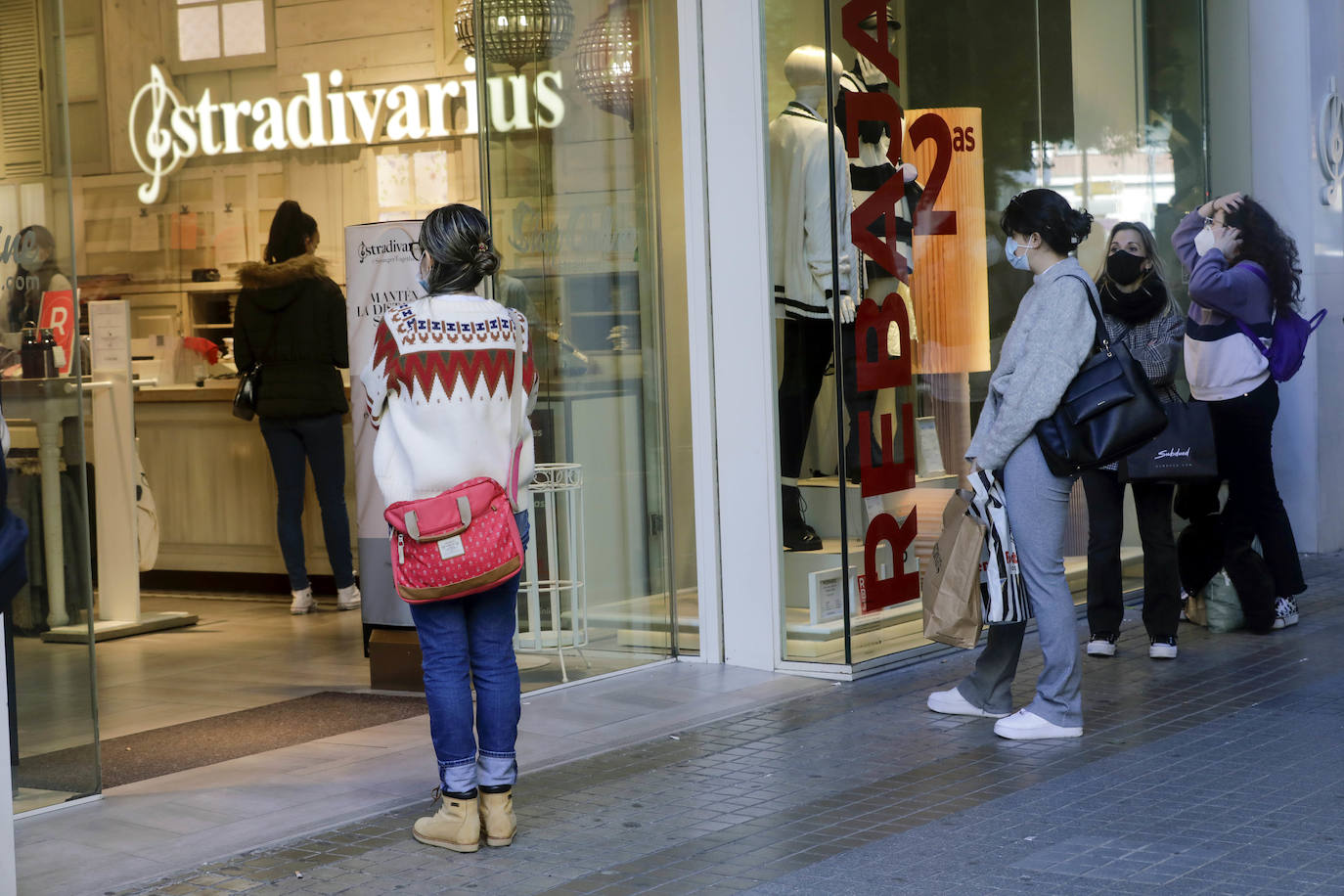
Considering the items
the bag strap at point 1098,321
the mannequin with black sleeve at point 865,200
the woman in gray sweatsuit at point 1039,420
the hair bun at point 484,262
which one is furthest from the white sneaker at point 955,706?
the hair bun at point 484,262

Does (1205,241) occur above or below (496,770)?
above

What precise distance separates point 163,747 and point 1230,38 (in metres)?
6.93

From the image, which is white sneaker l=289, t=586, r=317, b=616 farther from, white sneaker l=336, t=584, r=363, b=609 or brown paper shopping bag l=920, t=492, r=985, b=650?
brown paper shopping bag l=920, t=492, r=985, b=650

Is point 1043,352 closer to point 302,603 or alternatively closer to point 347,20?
point 302,603

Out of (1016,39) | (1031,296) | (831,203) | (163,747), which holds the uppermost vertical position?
(1016,39)

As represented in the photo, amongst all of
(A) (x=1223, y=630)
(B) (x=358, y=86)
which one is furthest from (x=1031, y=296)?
(B) (x=358, y=86)

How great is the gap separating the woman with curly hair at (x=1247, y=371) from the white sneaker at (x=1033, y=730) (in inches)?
86.3

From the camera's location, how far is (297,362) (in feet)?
28.8

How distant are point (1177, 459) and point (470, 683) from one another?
3507mm

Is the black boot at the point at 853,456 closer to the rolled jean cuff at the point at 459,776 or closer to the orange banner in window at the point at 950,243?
the orange banner in window at the point at 950,243

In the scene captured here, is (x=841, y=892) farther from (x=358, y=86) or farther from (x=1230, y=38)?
(x=358, y=86)

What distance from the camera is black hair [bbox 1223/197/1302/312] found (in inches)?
285

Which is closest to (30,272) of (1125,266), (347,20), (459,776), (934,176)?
(459,776)

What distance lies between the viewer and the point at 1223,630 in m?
7.20
